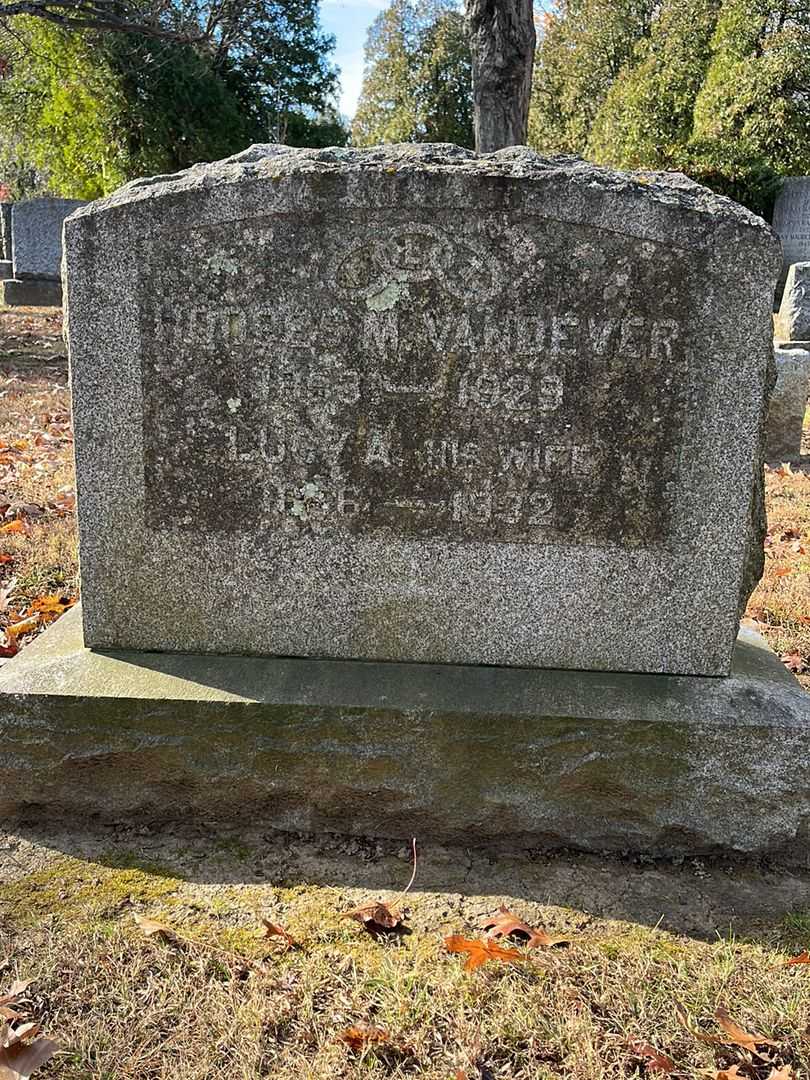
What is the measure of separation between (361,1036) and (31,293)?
551 inches

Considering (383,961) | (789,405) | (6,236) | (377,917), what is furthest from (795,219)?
(383,961)

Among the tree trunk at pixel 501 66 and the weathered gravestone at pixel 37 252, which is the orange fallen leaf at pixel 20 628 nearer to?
the tree trunk at pixel 501 66

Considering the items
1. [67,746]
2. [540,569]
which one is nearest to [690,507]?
[540,569]

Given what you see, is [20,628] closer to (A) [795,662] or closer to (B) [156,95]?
(A) [795,662]

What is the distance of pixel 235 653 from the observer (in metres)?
2.59

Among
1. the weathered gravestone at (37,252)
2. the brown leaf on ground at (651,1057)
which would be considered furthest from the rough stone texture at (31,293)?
the brown leaf on ground at (651,1057)

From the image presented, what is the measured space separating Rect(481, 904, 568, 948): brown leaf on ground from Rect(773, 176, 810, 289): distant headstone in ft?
55.4

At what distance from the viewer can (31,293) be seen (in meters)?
13.7

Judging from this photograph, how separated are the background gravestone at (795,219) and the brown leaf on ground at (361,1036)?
1722 cm

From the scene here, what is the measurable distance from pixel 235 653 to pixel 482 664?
0.71 m

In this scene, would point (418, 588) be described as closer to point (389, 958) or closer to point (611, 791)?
point (611, 791)

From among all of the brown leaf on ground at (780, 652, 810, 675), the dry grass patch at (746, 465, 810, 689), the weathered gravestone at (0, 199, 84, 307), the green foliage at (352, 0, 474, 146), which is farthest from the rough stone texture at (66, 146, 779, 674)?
the green foliage at (352, 0, 474, 146)

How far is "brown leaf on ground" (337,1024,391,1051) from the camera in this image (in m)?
1.82

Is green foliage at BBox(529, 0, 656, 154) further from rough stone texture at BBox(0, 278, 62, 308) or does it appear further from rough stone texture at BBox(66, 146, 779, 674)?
rough stone texture at BBox(66, 146, 779, 674)
